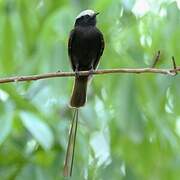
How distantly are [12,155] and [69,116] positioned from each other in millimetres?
→ 692

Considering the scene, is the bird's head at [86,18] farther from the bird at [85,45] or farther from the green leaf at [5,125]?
the green leaf at [5,125]

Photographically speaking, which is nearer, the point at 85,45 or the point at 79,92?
the point at 79,92

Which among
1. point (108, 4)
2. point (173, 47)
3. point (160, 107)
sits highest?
point (108, 4)

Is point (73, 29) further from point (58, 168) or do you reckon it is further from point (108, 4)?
point (58, 168)

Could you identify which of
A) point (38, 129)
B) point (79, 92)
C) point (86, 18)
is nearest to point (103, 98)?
point (79, 92)

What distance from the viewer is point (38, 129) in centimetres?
281

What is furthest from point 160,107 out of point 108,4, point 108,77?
point 108,4

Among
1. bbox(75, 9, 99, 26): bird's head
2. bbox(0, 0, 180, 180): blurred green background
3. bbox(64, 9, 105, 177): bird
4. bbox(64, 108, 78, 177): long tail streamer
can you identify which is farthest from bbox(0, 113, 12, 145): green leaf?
bbox(75, 9, 99, 26): bird's head

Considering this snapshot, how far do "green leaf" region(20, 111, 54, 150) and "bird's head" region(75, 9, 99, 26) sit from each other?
0.73 metres

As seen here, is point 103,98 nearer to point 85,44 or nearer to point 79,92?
point 79,92

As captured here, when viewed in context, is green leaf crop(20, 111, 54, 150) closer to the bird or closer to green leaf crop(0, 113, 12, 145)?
green leaf crop(0, 113, 12, 145)

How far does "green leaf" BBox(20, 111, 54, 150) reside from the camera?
2.76 meters

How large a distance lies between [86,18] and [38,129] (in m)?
0.89

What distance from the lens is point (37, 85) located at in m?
3.28
